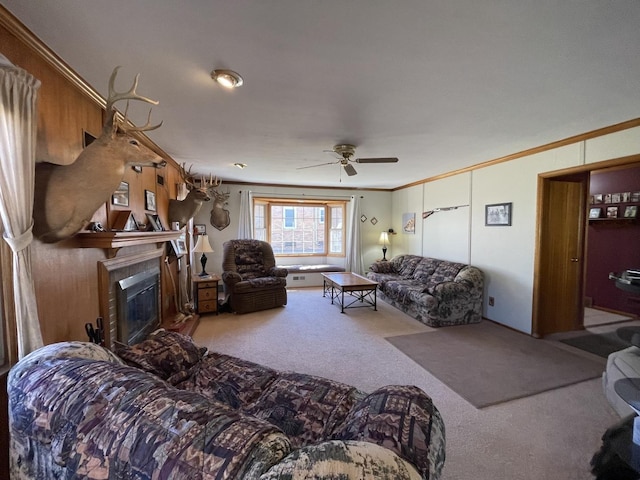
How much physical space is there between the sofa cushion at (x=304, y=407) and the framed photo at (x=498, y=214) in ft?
11.7

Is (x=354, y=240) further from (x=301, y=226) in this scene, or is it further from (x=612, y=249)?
(x=612, y=249)

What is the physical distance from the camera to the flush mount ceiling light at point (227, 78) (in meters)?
1.72

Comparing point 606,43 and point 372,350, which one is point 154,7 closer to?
point 606,43

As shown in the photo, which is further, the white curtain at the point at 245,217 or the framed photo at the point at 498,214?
the white curtain at the point at 245,217

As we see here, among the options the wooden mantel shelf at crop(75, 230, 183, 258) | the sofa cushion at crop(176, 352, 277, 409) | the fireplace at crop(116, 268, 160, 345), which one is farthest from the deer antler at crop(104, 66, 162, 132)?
the sofa cushion at crop(176, 352, 277, 409)

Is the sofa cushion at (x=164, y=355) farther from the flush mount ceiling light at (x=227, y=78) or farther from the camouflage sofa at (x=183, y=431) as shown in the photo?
the flush mount ceiling light at (x=227, y=78)

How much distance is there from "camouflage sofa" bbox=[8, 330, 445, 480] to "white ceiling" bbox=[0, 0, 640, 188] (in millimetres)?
Result: 1558

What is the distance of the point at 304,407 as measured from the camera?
4.74 feet

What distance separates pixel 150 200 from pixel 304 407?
2.97 m

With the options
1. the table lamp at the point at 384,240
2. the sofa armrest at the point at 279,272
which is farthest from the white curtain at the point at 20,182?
the table lamp at the point at 384,240

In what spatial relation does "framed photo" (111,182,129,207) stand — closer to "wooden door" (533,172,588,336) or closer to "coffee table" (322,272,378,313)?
"coffee table" (322,272,378,313)

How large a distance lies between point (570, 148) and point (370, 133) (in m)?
2.35

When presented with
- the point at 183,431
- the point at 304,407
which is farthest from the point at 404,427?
the point at 183,431

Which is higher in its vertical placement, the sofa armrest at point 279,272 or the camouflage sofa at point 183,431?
the camouflage sofa at point 183,431
